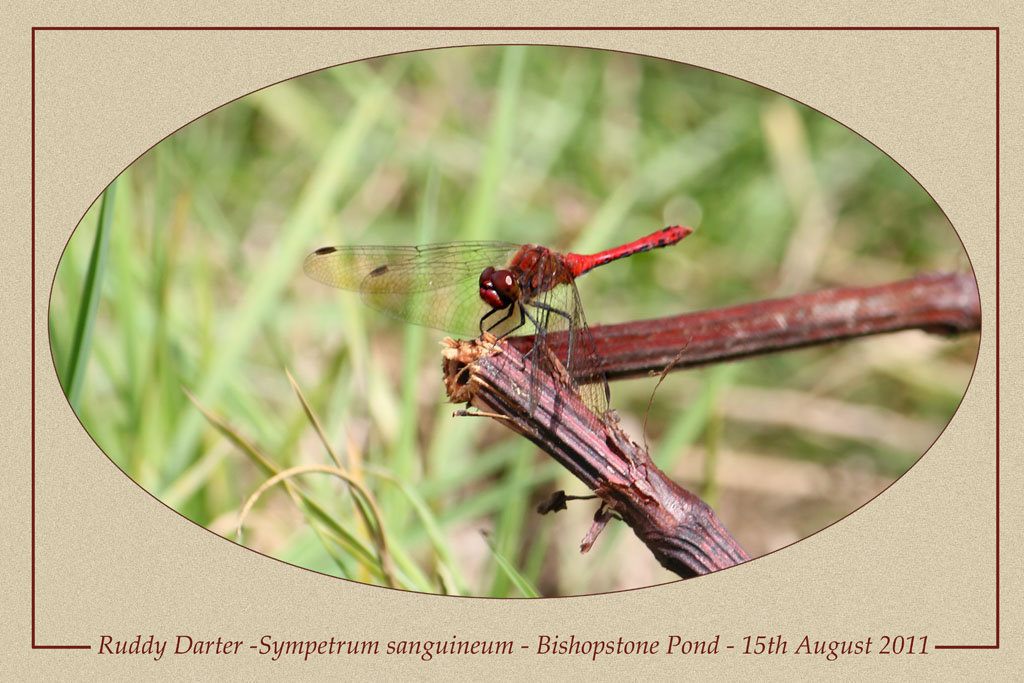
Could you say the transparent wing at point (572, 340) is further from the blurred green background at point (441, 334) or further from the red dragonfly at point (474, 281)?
the blurred green background at point (441, 334)

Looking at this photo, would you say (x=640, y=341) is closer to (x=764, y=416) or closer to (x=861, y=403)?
(x=764, y=416)

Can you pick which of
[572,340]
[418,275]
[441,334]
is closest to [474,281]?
[418,275]

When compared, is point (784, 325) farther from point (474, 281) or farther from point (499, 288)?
point (474, 281)

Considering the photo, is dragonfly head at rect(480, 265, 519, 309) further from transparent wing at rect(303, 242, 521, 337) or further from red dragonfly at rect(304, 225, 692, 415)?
transparent wing at rect(303, 242, 521, 337)

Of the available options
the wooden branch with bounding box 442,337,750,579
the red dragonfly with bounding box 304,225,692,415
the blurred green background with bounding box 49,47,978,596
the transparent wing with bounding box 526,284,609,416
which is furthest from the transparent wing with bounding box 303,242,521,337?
the wooden branch with bounding box 442,337,750,579

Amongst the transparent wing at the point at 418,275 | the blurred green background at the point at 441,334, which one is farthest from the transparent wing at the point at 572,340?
the blurred green background at the point at 441,334
